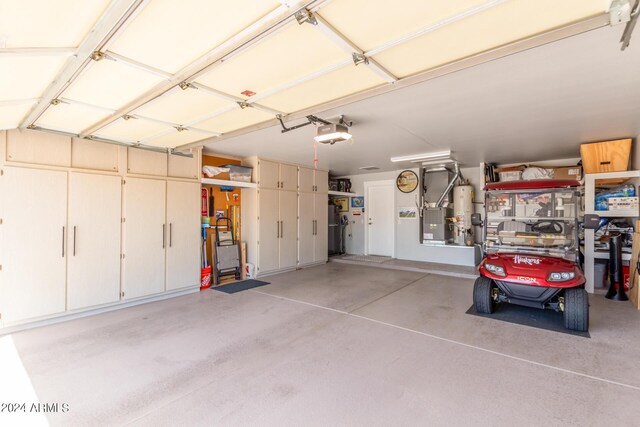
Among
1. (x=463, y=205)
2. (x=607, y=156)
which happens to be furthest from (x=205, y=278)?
(x=607, y=156)

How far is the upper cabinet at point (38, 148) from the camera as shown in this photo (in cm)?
351

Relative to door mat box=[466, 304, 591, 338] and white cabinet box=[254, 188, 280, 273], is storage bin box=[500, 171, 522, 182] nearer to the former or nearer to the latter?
door mat box=[466, 304, 591, 338]

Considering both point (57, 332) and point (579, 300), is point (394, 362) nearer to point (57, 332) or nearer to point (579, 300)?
point (579, 300)

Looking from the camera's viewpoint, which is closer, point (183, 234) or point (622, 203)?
point (622, 203)

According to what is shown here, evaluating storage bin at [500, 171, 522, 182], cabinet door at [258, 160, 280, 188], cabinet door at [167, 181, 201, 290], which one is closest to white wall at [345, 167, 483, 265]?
storage bin at [500, 171, 522, 182]

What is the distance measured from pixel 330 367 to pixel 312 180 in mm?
5420

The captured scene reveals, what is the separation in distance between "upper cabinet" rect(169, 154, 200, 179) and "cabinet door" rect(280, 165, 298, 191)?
199 cm

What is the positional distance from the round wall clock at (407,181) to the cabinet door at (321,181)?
1987 millimetres

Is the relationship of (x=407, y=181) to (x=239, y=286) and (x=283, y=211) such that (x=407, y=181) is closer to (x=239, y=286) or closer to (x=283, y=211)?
(x=283, y=211)

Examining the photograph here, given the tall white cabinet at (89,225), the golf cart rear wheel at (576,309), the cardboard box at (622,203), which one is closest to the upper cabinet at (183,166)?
the tall white cabinet at (89,225)

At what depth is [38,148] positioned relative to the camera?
3688 mm

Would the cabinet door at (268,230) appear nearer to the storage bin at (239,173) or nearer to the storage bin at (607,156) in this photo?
the storage bin at (239,173)

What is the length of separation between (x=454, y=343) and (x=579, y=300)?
1533 mm

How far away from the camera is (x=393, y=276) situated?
249 inches
